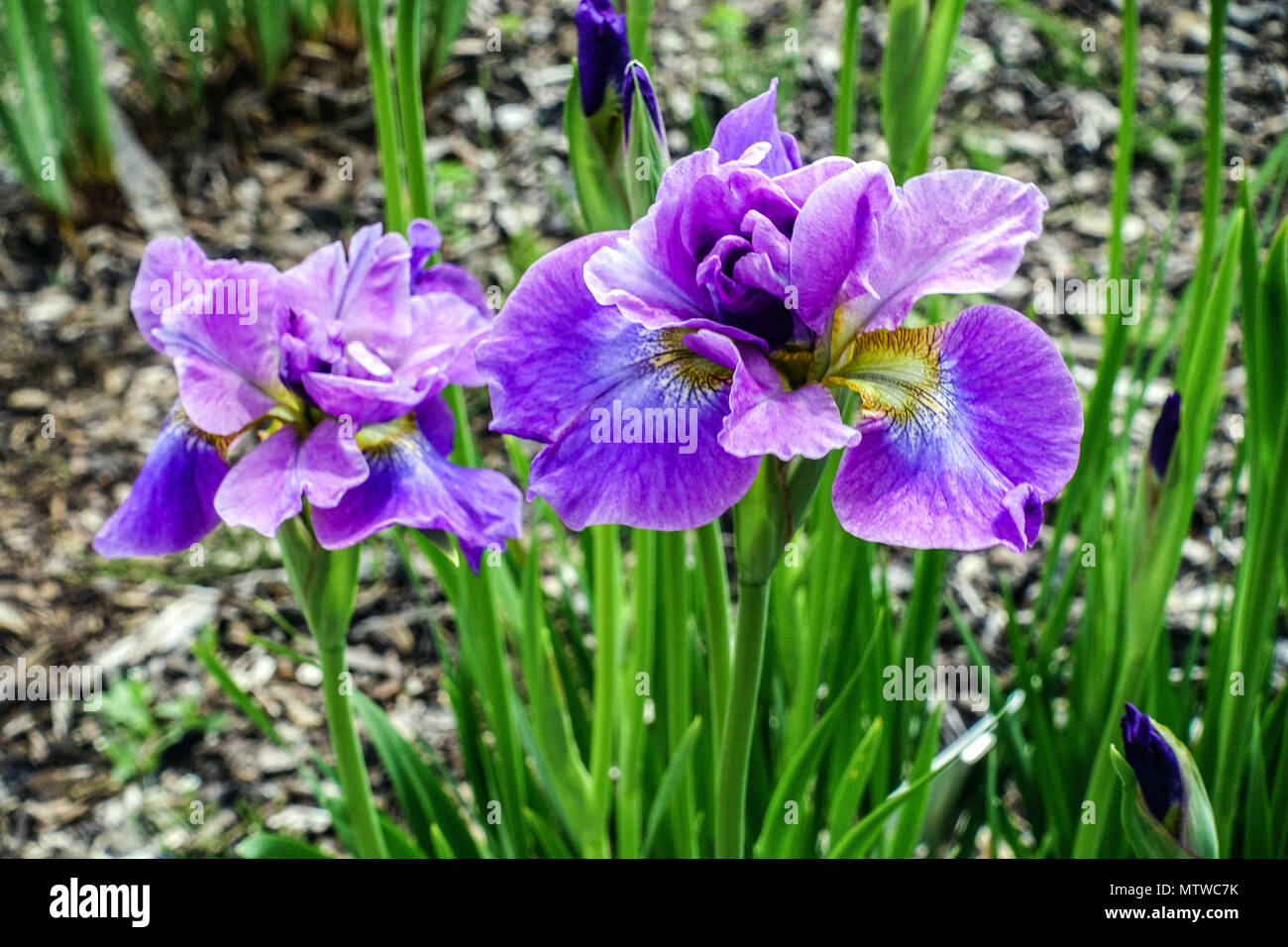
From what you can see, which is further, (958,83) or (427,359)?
(958,83)

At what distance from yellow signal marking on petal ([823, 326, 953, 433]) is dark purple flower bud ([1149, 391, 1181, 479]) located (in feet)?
1.01

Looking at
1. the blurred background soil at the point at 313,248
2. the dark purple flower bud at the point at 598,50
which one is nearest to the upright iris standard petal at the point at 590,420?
the dark purple flower bud at the point at 598,50

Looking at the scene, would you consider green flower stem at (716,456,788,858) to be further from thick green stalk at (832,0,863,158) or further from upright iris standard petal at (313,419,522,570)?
thick green stalk at (832,0,863,158)

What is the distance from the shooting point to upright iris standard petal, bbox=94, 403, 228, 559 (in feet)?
2.75

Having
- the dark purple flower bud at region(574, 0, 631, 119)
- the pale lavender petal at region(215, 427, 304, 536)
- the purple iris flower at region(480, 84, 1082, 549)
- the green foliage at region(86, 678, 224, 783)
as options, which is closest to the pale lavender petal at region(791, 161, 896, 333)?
the purple iris flower at region(480, 84, 1082, 549)

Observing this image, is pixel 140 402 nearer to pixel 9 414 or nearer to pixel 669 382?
pixel 9 414

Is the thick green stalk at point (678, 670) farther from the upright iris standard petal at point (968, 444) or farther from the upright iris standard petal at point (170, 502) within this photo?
the upright iris standard petal at point (170, 502)

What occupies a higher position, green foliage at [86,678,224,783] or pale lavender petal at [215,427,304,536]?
pale lavender petal at [215,427,304,536]

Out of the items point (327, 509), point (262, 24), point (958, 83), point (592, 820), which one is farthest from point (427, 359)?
point (958, 83)

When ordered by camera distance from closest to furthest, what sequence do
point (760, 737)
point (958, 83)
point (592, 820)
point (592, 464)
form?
point (592, 464) → point (592, 820) → point (760, 737) → point (958, 83)

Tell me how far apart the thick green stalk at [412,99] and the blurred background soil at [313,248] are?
830 millimetres

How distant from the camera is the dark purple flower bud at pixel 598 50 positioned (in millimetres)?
812

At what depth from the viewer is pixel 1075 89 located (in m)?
2.53

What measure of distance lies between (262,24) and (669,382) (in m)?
2.06
